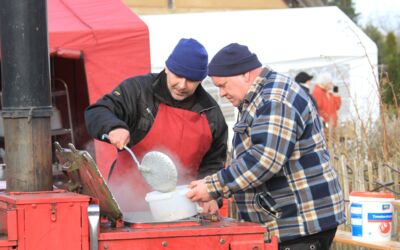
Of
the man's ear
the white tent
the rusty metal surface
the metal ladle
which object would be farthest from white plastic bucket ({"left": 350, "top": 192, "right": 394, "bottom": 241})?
the white tent

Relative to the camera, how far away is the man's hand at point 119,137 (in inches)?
140

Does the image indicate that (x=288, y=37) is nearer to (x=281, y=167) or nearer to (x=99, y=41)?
(x=99, y=41)

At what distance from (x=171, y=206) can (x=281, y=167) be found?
0.46 m

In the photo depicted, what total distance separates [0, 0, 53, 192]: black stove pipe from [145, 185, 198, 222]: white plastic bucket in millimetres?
400

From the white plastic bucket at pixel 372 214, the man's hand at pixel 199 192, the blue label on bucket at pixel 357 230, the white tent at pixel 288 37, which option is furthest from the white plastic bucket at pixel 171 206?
the white tent at pixel 288 37

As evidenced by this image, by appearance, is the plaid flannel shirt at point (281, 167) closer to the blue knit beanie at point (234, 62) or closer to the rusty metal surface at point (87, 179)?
the blue knit beanie at point (234, 62)

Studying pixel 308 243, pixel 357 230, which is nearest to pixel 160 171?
pixel 308 243

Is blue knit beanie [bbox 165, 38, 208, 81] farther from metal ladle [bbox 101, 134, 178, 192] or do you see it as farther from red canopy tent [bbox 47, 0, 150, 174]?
red canopy tent [bbox 47, 0, 150, 174]

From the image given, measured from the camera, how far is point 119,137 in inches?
141

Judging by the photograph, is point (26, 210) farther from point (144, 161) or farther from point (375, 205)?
point (375, 205)

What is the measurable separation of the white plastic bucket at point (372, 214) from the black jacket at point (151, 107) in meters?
0.78

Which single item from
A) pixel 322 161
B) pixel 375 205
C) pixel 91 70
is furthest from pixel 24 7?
pixel 91 70

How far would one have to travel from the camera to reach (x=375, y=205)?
4406 millimetres

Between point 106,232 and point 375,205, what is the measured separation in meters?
1.96
